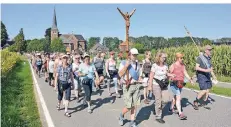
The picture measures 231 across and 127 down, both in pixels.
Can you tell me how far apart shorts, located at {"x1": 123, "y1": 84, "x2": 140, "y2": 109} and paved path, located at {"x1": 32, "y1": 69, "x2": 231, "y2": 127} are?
0.57 meters

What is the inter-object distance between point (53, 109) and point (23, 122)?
6.50ft

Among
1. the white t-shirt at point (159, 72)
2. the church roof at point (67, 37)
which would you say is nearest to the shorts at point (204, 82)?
the white t-shirt at point (159, 72)

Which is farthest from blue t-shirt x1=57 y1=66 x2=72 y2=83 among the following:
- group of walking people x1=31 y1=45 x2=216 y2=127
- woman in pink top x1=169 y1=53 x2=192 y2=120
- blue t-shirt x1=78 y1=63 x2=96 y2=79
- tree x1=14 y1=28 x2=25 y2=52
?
tree x1=14 y1=28 x2=25 y2=52

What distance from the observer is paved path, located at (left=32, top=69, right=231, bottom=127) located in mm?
7926

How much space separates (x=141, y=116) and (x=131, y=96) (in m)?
1.36

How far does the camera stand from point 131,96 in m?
7.71

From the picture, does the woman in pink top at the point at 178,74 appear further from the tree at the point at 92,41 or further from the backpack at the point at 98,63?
the tree at the point at 92,41

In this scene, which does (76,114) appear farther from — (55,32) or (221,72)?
(55,32)

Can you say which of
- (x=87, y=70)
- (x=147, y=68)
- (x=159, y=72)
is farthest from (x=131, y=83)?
(x=147, y=68)

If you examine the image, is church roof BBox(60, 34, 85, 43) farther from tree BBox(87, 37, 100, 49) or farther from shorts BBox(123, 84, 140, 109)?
shorts BBox(123, 84, 140, 109)

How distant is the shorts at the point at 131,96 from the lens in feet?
25.1

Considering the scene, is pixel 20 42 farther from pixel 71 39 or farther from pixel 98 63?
pixel 98 63

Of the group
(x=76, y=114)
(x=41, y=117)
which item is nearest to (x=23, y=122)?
(x=41, y=117)

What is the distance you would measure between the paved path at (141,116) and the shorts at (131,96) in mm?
567
